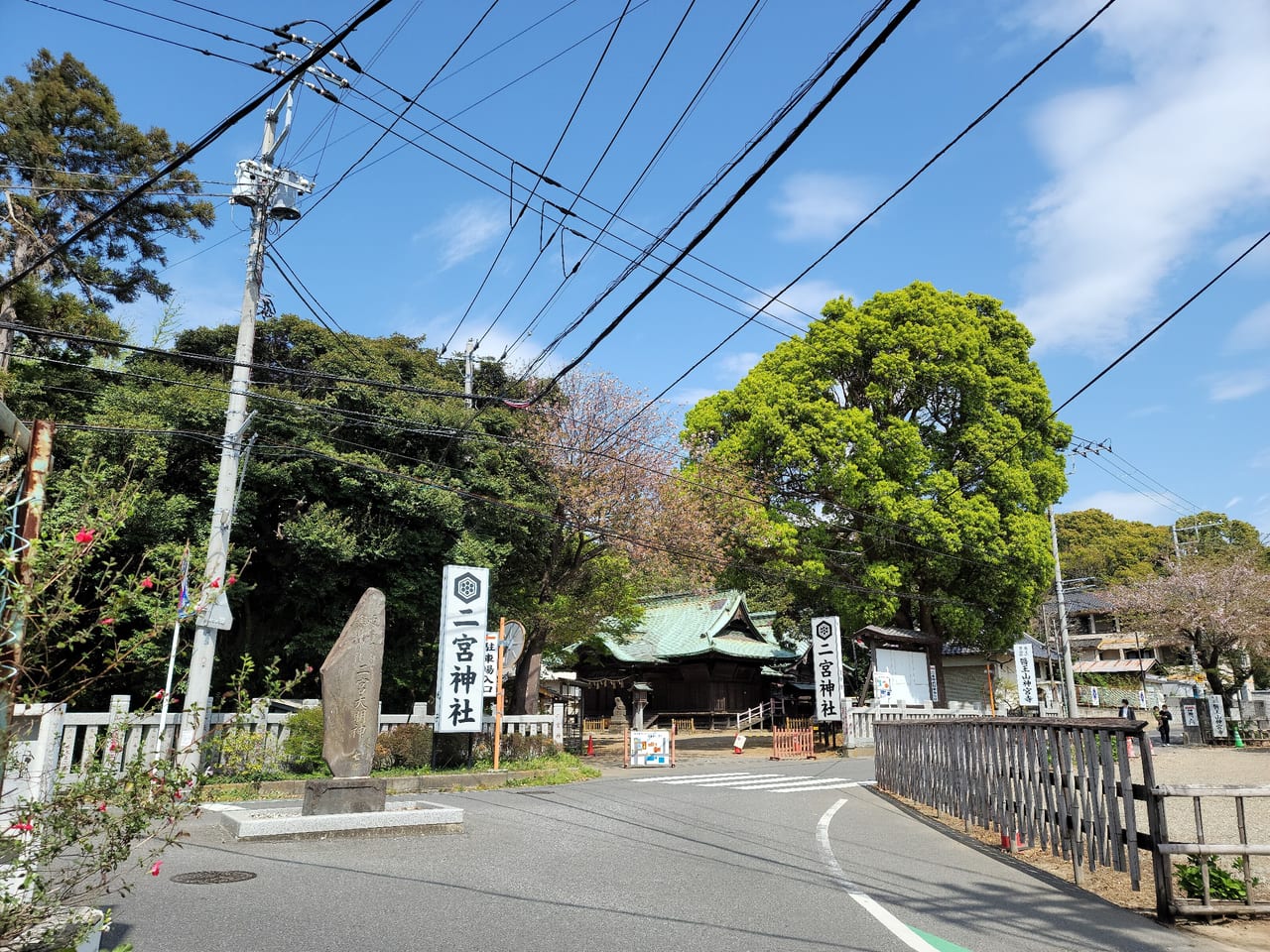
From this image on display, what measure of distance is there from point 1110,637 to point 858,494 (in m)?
42.4

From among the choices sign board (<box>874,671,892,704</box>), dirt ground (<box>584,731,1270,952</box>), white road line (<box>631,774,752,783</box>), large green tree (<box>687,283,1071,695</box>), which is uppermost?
large green tree (<box>687,283,1071,695</box>)

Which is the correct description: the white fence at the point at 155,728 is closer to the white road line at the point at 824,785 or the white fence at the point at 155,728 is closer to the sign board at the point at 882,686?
the white road line at the point at 824,785

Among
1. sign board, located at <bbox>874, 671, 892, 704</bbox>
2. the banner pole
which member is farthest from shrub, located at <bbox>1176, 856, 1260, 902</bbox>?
sign board, located at <bbox>874, 671, 892, 704</bbox>

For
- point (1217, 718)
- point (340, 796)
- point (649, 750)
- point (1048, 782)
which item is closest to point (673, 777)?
point (649, 750)

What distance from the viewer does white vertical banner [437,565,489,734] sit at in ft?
51.6

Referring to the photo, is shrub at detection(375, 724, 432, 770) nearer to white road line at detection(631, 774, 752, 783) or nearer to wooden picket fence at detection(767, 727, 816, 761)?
white road line at detection(631, 774, 752, 783)

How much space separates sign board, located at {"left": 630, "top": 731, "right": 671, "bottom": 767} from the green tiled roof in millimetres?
14826

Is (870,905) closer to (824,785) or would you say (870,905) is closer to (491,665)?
(824,785)

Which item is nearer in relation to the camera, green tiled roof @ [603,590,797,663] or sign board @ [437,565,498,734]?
sign board @ [437,565,498,734]

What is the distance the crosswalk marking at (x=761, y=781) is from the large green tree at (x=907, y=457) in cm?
1056

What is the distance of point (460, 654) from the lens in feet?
52.0

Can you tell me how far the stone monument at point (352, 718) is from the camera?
9508 millimetres

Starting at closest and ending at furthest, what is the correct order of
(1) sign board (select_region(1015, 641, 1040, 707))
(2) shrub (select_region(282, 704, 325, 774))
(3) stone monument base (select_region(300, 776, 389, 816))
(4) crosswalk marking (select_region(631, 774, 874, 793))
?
1. (3) stone monument base (select_region(300, 776, 389, 816))
2. (2) shrub (select_region(282, 704, 325, 774))
3. (4) crosswalk marking (select_region(631, 774, 874, 793))
4. (1) sign board (select_region(1015, 641, 1040, 707))

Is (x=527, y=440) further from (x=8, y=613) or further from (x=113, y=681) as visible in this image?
(x=8, y=613)
